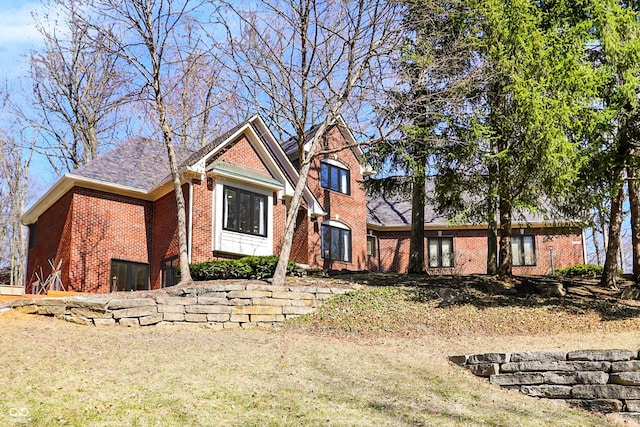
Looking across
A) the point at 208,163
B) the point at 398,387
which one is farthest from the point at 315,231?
the point at 398,387

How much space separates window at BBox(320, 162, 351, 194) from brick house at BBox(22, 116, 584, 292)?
0.74ft

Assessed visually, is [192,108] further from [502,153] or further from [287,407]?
[287,407]

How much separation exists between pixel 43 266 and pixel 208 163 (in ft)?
21.9

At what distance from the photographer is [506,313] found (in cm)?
1445

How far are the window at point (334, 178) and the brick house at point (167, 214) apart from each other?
23 centimetres

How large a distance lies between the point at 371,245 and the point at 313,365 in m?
17.2

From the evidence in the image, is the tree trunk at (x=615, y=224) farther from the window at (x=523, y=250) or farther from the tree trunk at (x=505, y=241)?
the window at (x=523, y=250)

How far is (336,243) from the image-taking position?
2358 centimetres

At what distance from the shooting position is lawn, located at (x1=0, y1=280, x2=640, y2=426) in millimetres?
7641

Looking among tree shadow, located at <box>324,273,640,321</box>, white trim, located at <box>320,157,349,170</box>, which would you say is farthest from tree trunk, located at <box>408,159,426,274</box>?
white trim, located at <box>320,157,349,170</box>

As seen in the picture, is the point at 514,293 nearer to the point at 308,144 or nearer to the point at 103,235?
the point at 308,144

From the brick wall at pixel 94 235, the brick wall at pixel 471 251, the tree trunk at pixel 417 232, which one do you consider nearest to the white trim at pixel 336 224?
the brick wall at pixel 471 251

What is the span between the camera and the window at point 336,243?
23.1 meters

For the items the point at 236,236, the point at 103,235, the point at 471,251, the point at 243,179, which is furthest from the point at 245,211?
the point at 471,251
